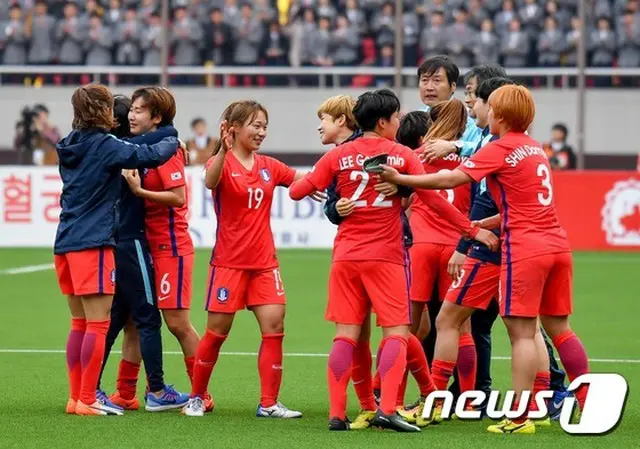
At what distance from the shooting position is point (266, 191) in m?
7.61

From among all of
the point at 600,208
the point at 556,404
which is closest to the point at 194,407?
the point at 556,404

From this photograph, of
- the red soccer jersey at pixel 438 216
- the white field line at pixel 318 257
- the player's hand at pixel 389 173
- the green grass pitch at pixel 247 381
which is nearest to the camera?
the green grass pitch at pixel 247 381

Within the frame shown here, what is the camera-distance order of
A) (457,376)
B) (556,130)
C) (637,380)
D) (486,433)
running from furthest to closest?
1. (556,130)
2. (637,380)
3. (457,376)
4. (486,433)

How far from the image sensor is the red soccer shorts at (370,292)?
7.00 m

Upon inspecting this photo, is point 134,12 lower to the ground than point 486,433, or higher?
higher

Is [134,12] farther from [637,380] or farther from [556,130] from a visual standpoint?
[637,380]

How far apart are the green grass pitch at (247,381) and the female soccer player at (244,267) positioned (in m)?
0.24

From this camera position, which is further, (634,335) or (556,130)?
(556,130)

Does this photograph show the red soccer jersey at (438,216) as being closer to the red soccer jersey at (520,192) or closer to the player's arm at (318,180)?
the red soccer jersey at (520,192)

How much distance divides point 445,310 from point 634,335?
4.33 metres

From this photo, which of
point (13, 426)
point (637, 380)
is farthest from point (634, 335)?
point (13, 426)

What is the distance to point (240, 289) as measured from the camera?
7.54 meters

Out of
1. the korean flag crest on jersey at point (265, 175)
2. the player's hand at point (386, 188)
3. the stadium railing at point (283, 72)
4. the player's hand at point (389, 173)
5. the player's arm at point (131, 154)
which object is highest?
the stadium railing at point (283, 72)

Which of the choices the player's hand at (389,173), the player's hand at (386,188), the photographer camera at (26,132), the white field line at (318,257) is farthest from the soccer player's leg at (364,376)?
the photographer camera at (26,132)
